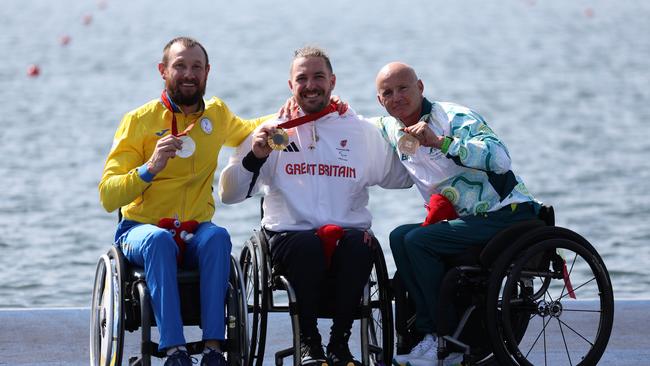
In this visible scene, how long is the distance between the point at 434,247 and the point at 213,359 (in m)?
0.91

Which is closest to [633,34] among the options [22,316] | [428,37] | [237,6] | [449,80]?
[428,37]

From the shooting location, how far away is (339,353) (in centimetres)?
530

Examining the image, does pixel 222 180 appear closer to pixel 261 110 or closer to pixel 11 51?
pixel 261 110

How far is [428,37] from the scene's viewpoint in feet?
109

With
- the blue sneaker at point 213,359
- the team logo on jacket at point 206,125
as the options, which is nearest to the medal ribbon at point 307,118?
the team logo on jacket at point 206,125

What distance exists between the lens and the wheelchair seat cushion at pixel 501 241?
5.36 metres

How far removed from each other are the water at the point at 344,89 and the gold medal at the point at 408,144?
12.0 ft

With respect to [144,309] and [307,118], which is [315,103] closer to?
[307,118]

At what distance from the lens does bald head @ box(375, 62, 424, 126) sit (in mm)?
5562

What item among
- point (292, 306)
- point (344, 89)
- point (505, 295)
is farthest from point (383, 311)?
point (344, 89)

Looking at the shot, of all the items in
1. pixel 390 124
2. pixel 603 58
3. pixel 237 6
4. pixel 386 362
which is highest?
pixel 237 6

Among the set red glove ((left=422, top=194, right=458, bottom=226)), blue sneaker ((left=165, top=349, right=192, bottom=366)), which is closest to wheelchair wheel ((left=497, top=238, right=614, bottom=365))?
red glove ((left=422, top=194, right=458, bottom=226))

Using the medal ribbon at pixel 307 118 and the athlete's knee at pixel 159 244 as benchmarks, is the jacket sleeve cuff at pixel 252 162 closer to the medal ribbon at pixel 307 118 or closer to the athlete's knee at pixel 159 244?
the medal ribbon at pixel 307 118

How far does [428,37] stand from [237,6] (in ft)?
47.0
